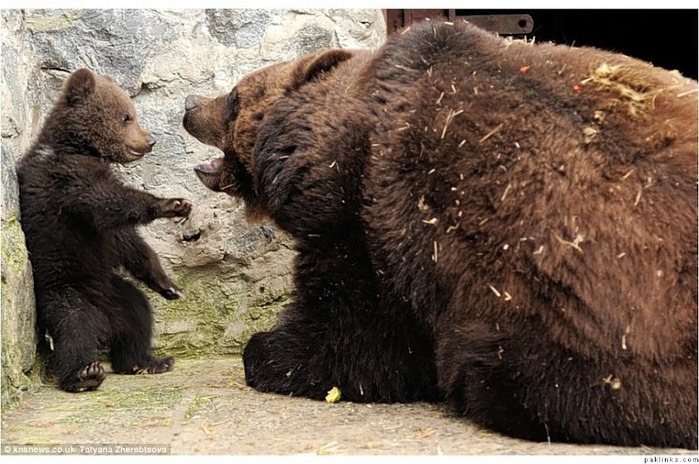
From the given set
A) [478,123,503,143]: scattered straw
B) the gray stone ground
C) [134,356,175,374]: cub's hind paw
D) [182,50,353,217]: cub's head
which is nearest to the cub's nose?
[182,50,353,217]: cub's head

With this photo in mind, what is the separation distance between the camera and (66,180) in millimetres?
5105

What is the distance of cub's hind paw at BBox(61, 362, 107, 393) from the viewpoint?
4758 mm

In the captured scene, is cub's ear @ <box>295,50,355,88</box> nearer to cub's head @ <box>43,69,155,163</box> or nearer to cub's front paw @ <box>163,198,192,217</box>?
cub's front paw @ <box>163,198,192,217</box>

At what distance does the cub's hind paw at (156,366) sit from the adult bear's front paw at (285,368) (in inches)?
29.3

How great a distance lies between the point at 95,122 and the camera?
539 centimetres

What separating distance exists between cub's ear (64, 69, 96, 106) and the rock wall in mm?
317

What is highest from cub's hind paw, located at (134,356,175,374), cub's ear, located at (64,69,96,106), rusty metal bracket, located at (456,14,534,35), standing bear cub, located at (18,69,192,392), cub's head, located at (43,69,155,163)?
rusty metal bracket, located at (456,14,534,35)

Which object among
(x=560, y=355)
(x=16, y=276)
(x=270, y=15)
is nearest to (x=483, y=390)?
(x=560, y=355)

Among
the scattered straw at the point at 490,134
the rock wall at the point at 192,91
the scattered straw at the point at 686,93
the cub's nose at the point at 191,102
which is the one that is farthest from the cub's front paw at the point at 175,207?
the scattered straw at the point at 686,93

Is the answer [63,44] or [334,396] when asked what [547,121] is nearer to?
[334,396]

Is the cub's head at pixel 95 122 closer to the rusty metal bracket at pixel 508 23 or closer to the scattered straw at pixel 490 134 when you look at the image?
the scattered straw at pixel 490 134

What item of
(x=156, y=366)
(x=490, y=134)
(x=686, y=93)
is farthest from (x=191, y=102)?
(x=686, y=93)

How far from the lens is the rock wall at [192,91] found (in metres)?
5.79

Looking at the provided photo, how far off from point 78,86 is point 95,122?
0.71 feet
